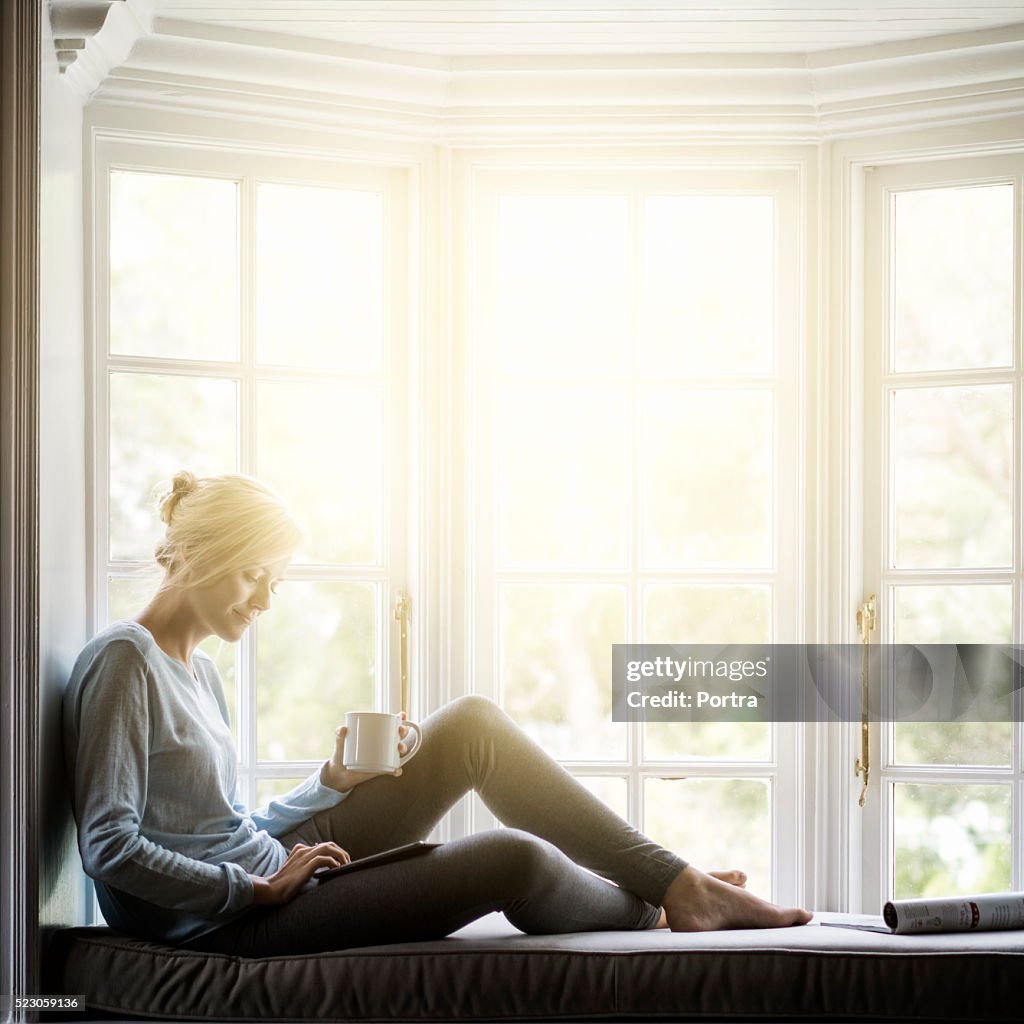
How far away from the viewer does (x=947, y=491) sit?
8.98ft

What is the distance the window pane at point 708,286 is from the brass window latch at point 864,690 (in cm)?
63

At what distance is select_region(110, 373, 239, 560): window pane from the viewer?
2.59 meters

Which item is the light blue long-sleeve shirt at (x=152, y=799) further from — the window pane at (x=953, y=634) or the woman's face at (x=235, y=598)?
the window pane at (x=953, y=634)

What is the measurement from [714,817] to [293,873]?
43.8 inches

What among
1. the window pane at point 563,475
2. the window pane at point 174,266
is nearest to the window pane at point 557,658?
the window pane at point 563,475

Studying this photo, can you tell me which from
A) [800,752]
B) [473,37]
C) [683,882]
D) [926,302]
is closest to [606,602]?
[800,752]

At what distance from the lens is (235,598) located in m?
2.27

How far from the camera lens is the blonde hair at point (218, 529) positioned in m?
2.24

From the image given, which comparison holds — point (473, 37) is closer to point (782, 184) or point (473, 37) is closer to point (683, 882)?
point (782, 184)

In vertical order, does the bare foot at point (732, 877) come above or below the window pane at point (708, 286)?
below

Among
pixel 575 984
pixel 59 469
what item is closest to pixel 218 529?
pixel 59 469

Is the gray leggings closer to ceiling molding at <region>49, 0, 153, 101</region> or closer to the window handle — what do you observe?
the window handle

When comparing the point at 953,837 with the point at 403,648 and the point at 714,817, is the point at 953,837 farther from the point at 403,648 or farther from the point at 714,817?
the point at 403,648

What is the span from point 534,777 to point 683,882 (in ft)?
1.12
